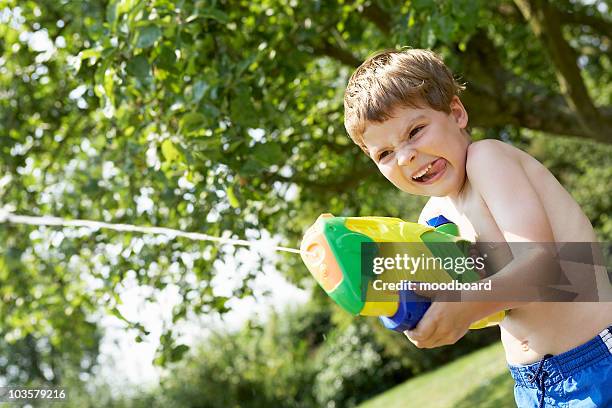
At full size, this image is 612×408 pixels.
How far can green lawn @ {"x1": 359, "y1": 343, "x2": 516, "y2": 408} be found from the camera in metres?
8.84

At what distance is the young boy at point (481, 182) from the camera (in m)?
1.66

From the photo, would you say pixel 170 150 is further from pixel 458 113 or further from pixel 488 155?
pixel 488 155

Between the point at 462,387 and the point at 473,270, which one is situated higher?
the point at 473,270

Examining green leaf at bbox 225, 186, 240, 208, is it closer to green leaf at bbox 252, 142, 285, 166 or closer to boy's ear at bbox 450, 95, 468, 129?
green leaf at bbox 252, 142, 285, 166

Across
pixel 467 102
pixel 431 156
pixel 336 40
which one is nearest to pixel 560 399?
pixel 431 156

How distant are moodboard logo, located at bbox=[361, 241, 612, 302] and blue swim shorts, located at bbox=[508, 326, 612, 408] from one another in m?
0.15

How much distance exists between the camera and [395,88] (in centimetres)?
168

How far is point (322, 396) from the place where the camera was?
541 inches

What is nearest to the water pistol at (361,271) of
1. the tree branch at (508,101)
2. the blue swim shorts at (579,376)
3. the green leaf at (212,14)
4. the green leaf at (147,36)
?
the blue swim shorts at (579,376)

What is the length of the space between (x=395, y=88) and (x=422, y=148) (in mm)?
143

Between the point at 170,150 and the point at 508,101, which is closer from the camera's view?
the point at 170,150

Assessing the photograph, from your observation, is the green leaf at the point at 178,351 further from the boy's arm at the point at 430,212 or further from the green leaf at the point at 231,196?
the boy's arm at the point at 430,212

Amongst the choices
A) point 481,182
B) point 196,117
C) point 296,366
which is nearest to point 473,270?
point 481,182

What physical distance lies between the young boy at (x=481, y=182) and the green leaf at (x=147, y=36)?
4.36 feet
